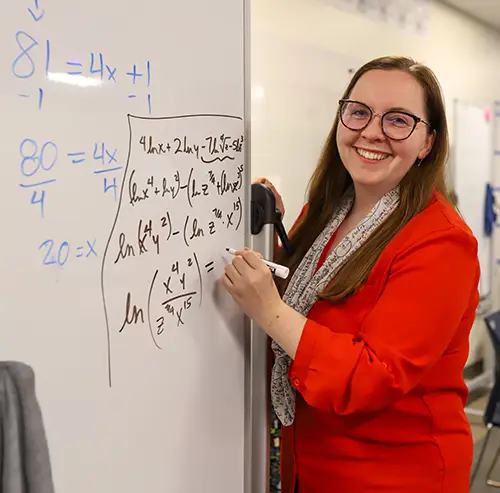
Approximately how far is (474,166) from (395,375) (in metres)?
3.13

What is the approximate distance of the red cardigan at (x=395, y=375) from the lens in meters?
1.10

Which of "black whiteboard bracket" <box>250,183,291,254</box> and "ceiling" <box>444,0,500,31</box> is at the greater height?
"ceiling" <box>444,0,500,31</box>

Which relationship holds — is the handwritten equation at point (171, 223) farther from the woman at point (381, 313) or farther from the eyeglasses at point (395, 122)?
the eyeglasses at point (395, 122)

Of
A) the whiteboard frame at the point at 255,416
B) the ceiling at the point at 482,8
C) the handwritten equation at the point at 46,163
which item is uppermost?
the ceiling at the point at 482,8

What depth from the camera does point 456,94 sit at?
12.6ft

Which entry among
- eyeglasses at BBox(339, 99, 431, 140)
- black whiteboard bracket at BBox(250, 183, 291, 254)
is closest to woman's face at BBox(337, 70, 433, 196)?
eyeglasses at BBox(339, 99, 431, 140)

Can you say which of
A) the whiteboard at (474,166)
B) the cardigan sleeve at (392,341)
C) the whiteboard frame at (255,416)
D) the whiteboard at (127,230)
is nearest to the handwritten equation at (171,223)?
the whiteboard at (127,230)

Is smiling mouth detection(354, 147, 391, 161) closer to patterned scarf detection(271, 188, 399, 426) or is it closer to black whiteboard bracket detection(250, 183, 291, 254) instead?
patterned scarf detection(271, 188, 399, 426)

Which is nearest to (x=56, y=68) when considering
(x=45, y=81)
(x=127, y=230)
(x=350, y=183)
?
(x=45, y=81)

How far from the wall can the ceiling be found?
0.52 m

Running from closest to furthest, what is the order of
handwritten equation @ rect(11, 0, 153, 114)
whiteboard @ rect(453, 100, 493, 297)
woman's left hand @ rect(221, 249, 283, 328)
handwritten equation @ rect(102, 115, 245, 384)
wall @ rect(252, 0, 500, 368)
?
handwritten equation @ rect(11, 0, 153, 114) → handwritten equation @ rect(102, 115, 245, 384) → woman's left hand @ rect(221, 249, 283, 328) → wall @ rect(252, 0, 500, 368) → whiteboard @ rect(453, 100, 493, 297)

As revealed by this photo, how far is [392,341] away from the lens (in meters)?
1.10

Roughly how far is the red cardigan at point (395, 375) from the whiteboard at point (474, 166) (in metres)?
2.63

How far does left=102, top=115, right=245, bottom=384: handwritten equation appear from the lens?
2.91 feet
